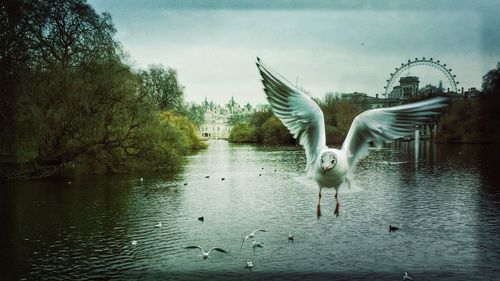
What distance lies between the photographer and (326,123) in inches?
399

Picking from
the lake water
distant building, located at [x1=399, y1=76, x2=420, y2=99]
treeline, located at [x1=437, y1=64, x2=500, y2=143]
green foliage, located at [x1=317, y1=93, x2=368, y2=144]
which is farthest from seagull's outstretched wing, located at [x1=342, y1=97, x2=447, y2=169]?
treeline, located at [x1=437, y1=64, x2=500, y2=143]

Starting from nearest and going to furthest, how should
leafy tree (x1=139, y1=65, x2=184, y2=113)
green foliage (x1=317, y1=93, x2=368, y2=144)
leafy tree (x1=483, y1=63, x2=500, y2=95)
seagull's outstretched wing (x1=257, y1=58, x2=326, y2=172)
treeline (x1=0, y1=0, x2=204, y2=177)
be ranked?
seagull's outstretched wing (x1=257, y1=58, x2=326, y2=172) → green foliage (x1=317, y1=93, x2=368, y2=144) → treeline (x1=0, y1=0, x2=204, y2=177) → leafy tree (x1=483, y1=63, x2=500, y2=95) → leafy tree (x1=139, y1=65, x2=184, y2=113)

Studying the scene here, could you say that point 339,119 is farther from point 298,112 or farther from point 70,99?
point 70,99

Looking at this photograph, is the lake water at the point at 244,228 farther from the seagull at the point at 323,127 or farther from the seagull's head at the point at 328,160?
the seagull's head at the point at 328,160

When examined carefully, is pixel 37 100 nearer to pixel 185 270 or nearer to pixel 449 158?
pixel 185 270

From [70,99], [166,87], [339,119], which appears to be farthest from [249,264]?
[166,87]

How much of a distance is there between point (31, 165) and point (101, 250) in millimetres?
7776

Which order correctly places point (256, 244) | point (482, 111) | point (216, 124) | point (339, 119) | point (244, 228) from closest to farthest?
point (339, 119), point (256, 244), point (244, 228), point (482, 111), point (216, 124)

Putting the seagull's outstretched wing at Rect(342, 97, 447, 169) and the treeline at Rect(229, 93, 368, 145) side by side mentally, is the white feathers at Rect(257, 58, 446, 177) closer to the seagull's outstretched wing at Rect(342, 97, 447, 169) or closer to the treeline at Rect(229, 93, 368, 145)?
the seagull's outstretched wing at Rect(342, 97, 447, 169)

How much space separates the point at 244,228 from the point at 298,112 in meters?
12.9

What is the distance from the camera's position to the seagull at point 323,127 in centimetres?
207

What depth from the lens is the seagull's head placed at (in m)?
2.00

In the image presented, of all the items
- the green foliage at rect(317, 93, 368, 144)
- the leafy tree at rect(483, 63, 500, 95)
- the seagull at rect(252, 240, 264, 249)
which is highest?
the leafy tree at rect(483, 63, 500, 95)

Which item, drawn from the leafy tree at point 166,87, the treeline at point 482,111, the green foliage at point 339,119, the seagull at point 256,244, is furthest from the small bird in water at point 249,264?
the leafy tree at point 166,87
